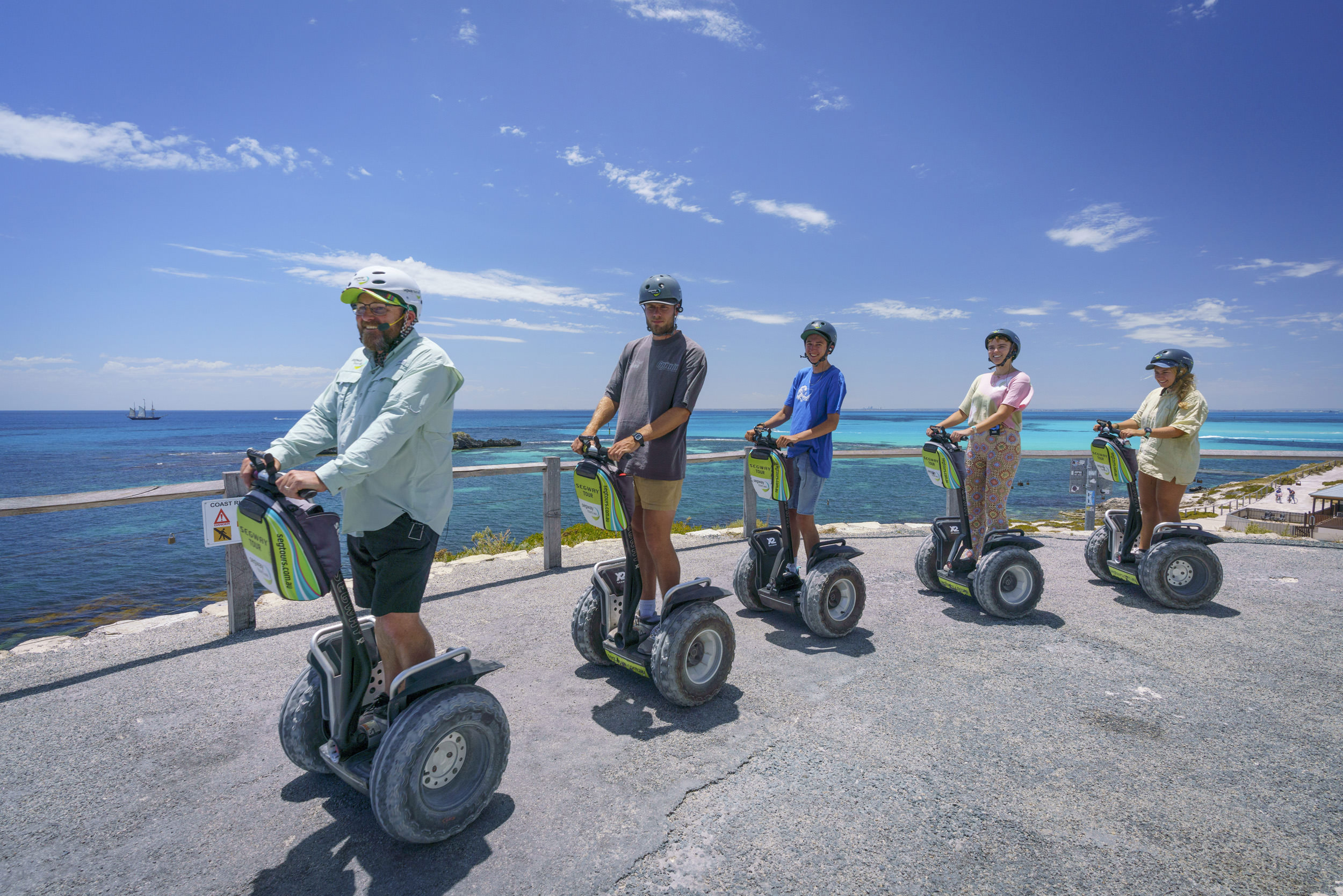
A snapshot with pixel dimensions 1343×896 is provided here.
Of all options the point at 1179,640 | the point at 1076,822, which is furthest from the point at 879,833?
the point at 1179,640

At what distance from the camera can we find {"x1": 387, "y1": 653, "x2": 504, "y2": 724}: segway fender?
213 cm

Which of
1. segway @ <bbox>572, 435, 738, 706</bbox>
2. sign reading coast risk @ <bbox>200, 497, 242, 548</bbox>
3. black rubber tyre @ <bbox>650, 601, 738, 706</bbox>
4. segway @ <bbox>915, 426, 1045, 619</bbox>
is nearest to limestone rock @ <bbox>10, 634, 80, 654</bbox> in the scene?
sign reading coast risk @ <bbox>200, 497, 242, 548</bbox>

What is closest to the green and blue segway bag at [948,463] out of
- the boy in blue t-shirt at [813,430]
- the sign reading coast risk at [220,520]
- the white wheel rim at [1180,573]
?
the boy in blue t-shirt at [813,430]

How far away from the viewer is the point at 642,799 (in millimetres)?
2322

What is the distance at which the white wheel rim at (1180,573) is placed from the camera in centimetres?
471

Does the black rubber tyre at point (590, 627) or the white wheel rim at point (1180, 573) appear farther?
the white wheel rim at point (1180, 573)

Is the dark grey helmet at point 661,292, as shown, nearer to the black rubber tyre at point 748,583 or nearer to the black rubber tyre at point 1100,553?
the black rubber tyre at point 748,583

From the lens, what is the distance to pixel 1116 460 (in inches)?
197

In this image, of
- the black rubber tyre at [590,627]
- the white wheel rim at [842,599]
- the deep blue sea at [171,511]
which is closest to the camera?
the black rubber tyre at [590,627]

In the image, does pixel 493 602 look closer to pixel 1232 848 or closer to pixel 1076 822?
pixel 1076 822

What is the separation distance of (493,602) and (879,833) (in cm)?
346

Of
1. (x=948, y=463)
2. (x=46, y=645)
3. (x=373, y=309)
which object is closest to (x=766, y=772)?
(x=373, y=309)

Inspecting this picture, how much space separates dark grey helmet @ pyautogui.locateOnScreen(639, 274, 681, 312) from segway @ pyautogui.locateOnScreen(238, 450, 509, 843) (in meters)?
1.81

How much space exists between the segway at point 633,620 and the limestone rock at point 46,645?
3.37 m
